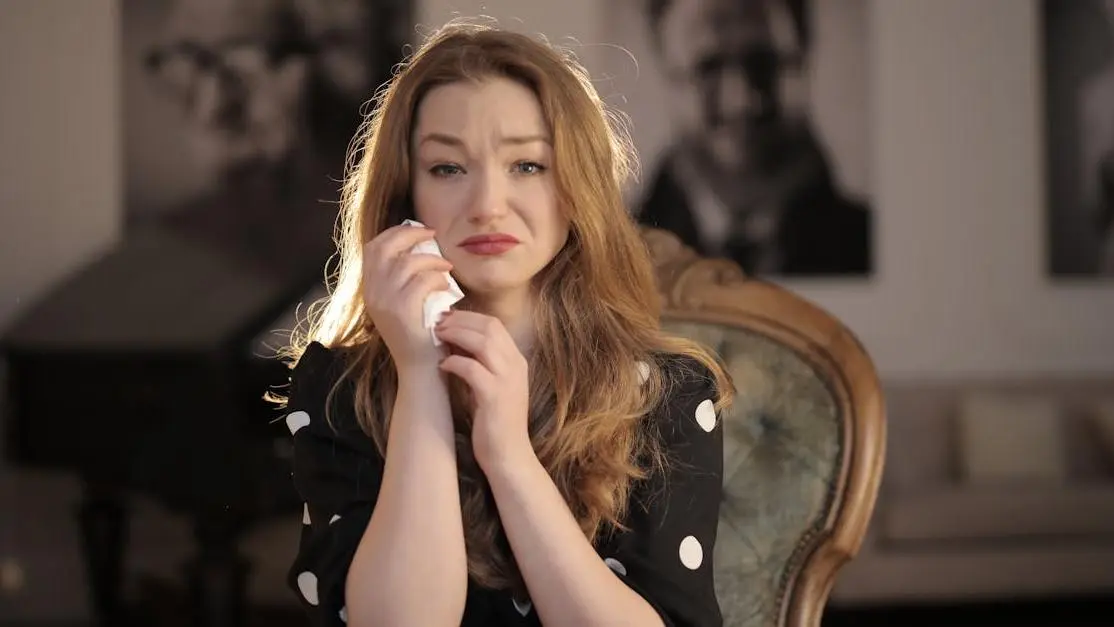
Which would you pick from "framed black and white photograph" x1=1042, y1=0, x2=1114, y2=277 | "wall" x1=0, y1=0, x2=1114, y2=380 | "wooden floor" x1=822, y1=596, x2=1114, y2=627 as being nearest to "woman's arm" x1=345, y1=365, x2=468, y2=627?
"wooden floor" x1=822, y1=596, x2=1114, y2=627

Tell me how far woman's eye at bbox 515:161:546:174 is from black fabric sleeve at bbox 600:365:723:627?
246 mm

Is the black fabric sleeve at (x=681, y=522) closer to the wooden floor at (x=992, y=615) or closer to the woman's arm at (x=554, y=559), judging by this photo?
the woman's arm at (x=554, y=559)

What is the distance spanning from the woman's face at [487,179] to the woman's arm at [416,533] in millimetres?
121

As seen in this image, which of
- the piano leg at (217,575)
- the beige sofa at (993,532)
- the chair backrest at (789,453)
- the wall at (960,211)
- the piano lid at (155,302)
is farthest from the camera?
the wall at (960,211)

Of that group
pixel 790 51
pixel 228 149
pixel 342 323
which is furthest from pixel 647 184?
pixel 342 323

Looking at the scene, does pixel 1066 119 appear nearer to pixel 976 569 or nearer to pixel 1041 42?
pixel 1041 42

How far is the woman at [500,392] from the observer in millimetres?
1050

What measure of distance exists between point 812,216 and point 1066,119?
1079mm

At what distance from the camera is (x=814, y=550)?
4.69 ft

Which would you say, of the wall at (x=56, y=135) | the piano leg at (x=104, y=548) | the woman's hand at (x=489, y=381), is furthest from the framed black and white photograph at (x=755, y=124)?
the woman's hand at (x=489, y=381)

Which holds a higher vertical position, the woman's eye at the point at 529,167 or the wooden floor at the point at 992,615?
the woman's eye at the point at 529,167

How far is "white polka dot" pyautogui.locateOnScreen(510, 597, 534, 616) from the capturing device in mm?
1128

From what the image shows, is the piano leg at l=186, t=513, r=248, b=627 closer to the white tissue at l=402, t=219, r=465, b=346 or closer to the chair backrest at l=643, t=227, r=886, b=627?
the chair backrest at l=643, t=227, r=886, b=627

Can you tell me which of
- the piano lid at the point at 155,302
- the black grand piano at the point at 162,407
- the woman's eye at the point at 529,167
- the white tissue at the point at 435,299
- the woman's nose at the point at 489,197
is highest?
the woman's eye at the point at 529,167
